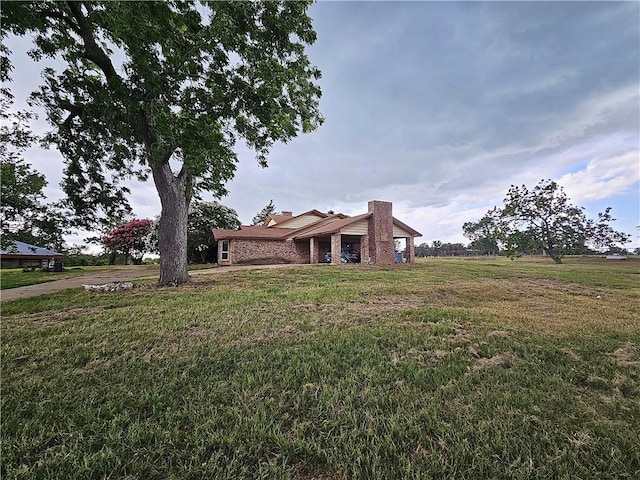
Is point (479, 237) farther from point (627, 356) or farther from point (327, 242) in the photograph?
point (627, 356)

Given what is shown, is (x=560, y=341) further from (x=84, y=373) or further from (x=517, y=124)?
(x=517, y=124)

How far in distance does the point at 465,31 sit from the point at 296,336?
1108 centimetres

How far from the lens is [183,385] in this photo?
2.67 meters

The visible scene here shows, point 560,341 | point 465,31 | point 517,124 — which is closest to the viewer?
point 560,341

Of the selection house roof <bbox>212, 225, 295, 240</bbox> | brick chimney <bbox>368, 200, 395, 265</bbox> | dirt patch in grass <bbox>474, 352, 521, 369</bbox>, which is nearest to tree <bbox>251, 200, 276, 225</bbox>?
house roof <bbox>212, 225, 295, 240</bbox>

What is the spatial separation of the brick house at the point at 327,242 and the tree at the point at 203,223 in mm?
1982

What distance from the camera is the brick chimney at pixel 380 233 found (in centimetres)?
1898

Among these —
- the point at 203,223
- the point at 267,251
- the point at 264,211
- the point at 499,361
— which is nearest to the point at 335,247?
the point at 267,251

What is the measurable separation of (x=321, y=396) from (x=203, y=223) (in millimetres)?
23677

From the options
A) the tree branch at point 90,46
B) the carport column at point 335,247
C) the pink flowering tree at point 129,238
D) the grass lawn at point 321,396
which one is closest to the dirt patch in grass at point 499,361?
the grass lawn at point 321,396

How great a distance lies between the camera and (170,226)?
929cm

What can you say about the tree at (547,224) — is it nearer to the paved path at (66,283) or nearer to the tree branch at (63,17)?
the paved path at (66,283)

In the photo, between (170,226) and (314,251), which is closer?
(170,226)

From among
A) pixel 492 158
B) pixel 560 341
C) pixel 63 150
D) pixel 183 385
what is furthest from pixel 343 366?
pixel 492 158
